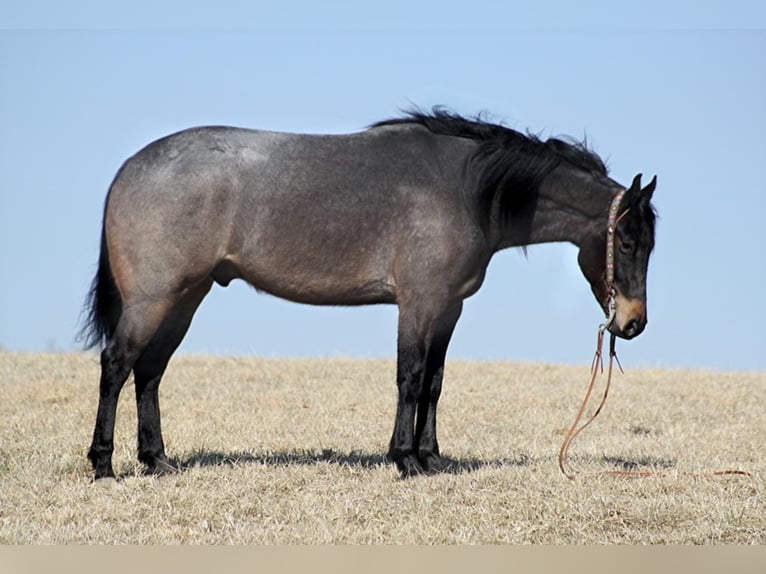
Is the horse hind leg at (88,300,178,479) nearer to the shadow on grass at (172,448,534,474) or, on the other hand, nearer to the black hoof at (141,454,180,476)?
the black hoof at (141,454,180,476)

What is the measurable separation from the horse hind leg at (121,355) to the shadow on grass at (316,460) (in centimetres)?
64

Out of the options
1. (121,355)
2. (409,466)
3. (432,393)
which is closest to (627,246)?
(432,393)

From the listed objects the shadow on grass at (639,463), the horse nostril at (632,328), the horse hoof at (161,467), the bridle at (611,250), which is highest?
the bridle at (611,250)

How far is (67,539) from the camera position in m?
6.24

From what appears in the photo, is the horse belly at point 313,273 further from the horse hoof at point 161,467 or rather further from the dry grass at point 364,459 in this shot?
the horse hoof at point 161,467

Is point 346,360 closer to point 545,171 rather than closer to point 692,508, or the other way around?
point 545,171

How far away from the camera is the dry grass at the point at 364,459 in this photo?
6410 mm

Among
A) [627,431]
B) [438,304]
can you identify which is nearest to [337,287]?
[438,304]

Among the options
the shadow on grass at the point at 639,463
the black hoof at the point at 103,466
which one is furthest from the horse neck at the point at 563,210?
the black hoof at the point at 103,466

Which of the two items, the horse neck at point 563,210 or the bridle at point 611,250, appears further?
the horse neck at point 563,210

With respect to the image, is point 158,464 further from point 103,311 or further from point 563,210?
point 563,210

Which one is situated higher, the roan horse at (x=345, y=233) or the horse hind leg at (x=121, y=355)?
the roan horse at (x=345, y=233)

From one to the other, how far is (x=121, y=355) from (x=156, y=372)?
600 mm

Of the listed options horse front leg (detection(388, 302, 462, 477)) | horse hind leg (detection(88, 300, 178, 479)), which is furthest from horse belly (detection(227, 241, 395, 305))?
horse hind leg (detection(88, 300, 178, 479))
